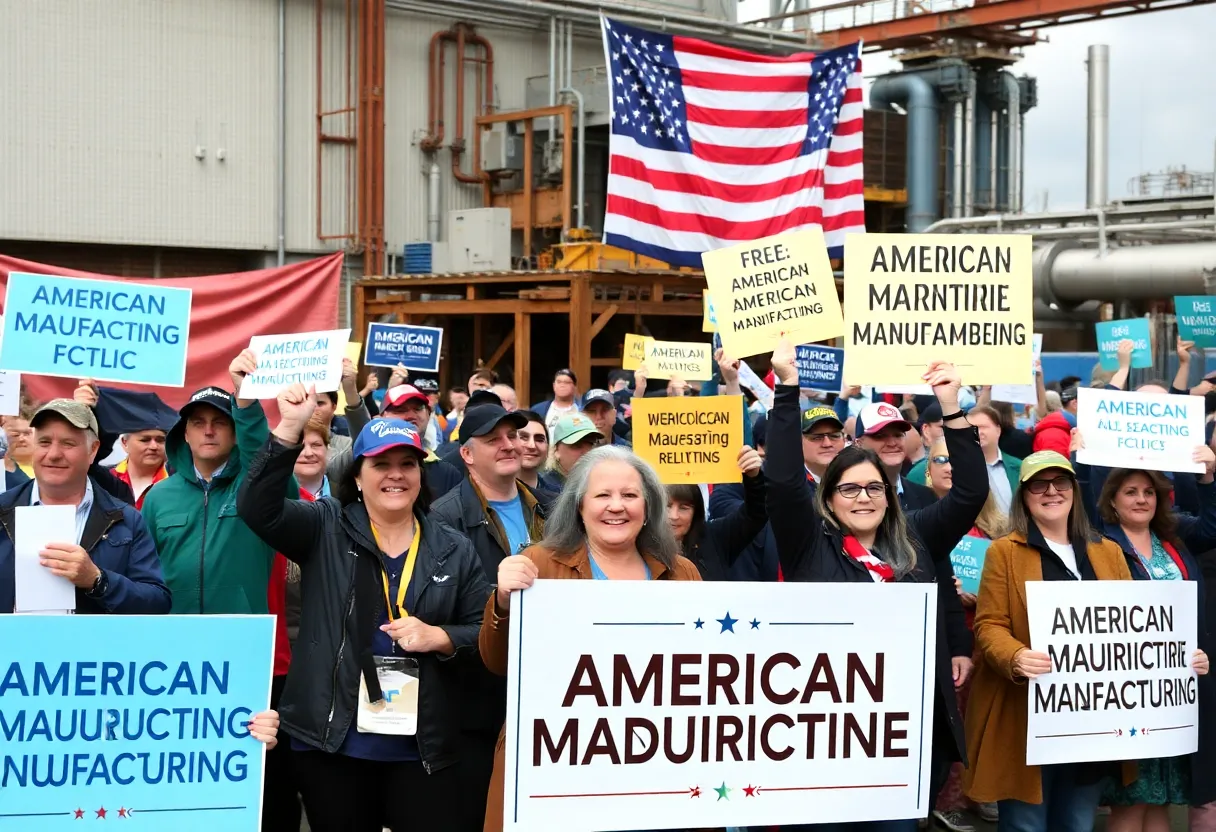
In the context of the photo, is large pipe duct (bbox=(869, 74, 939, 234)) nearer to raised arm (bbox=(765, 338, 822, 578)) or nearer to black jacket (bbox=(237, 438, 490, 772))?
raised arm (bbox=(765, 338, 822, 578))

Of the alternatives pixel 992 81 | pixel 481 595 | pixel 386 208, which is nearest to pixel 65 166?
Result: pixel 386 208

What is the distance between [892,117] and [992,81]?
2.64 meters

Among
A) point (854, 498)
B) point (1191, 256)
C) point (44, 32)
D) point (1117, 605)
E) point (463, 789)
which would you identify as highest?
point (44, 32)

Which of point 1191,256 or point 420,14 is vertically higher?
point 420,14

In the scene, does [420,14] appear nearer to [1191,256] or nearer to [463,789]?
[1191,256]

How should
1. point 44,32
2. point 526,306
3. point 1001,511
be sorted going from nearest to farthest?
point 1001,511 → point 526,306 → point 44,32

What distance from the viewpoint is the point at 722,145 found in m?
17.8

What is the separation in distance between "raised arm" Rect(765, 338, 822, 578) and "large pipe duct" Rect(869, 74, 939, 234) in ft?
86.0

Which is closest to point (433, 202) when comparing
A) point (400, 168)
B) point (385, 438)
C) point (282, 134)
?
point (400, 168)

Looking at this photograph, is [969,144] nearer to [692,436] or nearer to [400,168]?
[400,168]

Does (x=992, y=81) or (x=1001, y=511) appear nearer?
(x=1001, y=511)

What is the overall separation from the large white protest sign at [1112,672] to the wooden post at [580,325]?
14.6m

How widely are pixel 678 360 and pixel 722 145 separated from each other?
5832mm

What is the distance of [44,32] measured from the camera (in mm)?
23344
